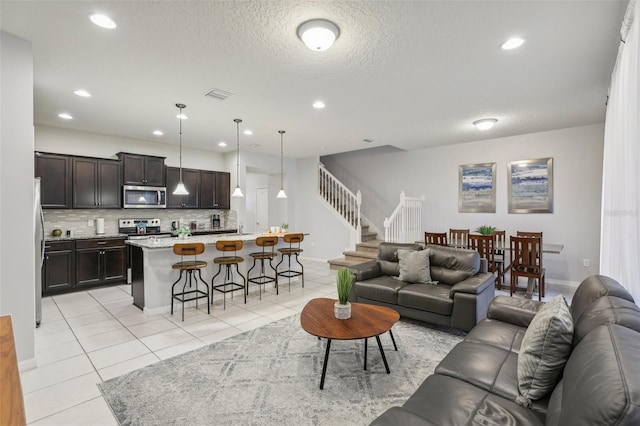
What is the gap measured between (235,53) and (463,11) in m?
2.01

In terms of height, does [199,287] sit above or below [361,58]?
below

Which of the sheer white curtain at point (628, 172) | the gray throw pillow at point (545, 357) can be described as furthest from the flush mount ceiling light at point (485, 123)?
the gray throw pillow at point (545, 357)

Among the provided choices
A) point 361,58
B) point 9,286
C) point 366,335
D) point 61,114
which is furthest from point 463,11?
A: point 61,114

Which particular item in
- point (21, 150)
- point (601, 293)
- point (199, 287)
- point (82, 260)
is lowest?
point (199, 287)

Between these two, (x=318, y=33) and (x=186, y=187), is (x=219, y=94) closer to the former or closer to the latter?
(x=318, y=33)

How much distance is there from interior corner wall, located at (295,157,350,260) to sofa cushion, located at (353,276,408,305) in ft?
12.4

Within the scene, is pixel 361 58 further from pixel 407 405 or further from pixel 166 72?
pixel 407 405

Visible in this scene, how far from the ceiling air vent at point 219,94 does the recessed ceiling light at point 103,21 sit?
4.47 ft

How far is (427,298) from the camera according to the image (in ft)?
11.4

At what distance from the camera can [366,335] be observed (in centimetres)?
240

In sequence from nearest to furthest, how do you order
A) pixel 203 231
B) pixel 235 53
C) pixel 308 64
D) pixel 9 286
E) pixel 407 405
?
pixel 407 405 < pixel 9 286 < pixel 235 53 < pixel 308 64 < pixel 203 231

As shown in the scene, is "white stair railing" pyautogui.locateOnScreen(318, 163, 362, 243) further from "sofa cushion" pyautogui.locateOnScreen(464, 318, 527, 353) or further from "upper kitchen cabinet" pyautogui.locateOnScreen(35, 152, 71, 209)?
"upper kitchen cabinet" pyautogui.locateOnScreen(35, 152, 71, 209)

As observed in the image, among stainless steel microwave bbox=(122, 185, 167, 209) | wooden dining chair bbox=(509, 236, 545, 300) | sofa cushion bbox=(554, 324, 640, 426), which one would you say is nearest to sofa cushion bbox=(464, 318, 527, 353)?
sofa cushion bbox=(554, 324, 640, 426)

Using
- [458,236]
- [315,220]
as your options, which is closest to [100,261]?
[315,220]
